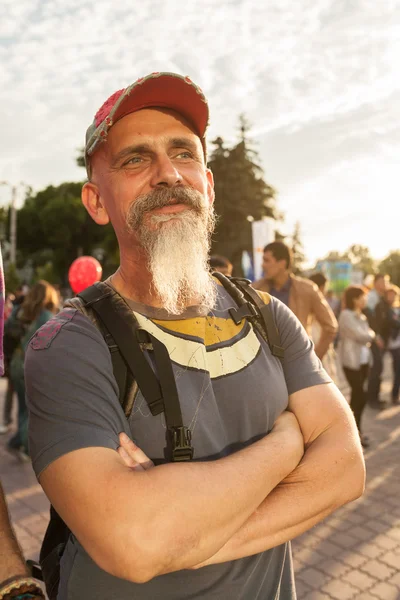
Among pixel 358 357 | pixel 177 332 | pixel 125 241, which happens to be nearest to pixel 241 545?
pixel 177 332

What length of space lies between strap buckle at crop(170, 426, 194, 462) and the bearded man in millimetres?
28

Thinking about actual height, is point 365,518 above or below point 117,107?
below

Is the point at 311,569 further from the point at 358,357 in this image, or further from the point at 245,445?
the point at 358,357

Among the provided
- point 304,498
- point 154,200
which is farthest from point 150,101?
point 304,498

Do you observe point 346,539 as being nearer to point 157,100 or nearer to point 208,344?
point 208,344

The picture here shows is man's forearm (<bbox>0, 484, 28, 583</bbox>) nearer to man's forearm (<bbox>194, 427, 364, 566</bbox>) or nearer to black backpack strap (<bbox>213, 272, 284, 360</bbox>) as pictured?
man's forearm (<bbox>194, 427, 364, 566</bbox>)

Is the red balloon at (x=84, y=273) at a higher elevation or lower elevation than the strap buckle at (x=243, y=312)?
higher

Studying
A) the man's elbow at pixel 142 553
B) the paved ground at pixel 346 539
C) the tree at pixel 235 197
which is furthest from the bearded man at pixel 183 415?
the tree at pixel 235 197

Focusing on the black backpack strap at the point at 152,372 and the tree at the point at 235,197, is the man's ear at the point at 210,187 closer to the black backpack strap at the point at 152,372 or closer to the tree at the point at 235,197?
the black backpack strap at the point at 152,372

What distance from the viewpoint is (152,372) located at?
137 cm

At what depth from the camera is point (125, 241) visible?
1.68 m

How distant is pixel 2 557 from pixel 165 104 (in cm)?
134

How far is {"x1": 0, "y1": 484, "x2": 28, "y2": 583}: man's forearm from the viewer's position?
1329 mm

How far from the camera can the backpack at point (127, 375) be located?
1368 millimetres
